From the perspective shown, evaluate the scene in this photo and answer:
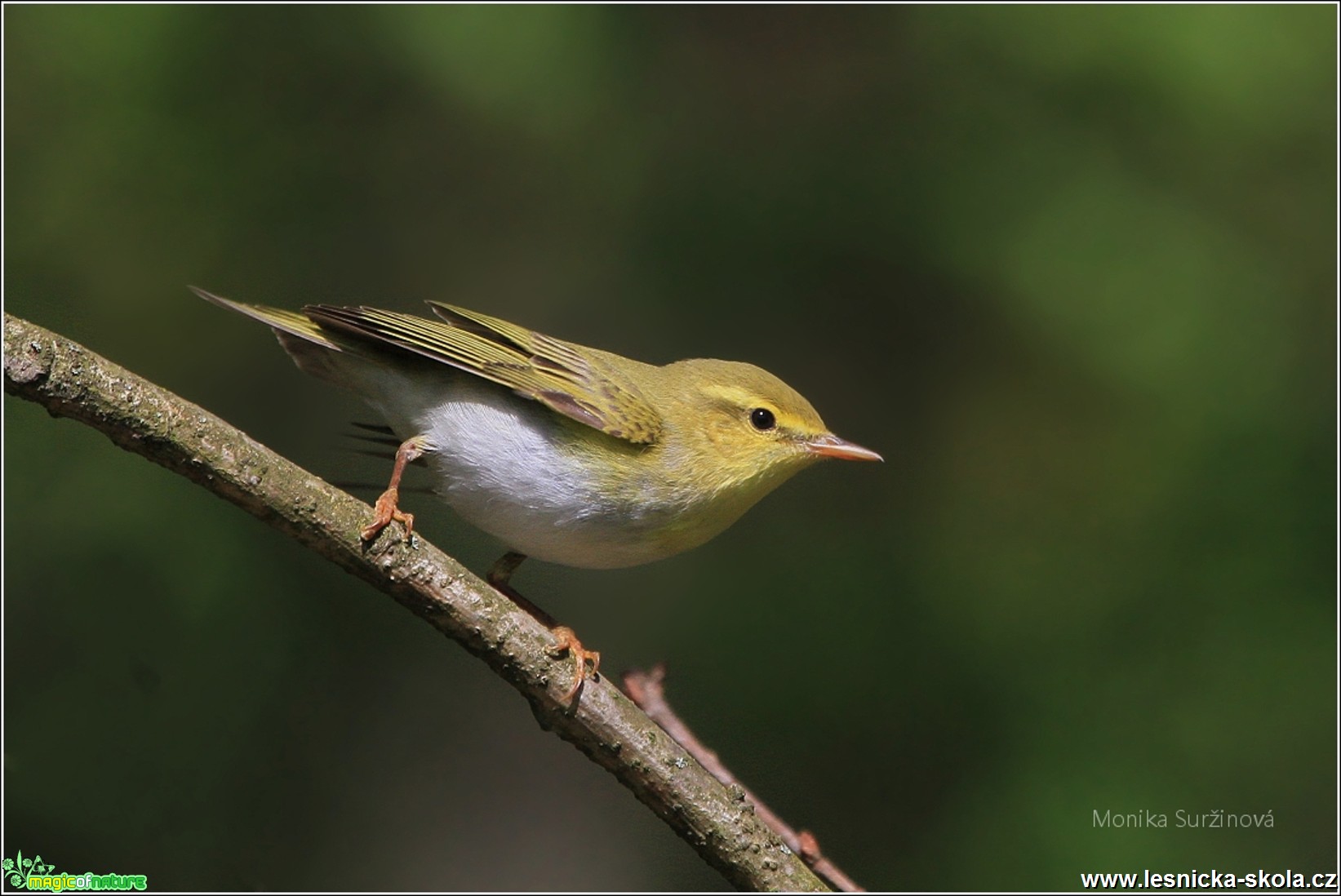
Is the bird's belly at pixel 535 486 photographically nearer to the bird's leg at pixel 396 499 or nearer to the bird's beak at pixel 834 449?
the bird's leg at pixel 396 499

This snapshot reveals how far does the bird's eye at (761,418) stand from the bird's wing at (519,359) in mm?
340

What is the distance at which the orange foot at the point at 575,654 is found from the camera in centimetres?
259

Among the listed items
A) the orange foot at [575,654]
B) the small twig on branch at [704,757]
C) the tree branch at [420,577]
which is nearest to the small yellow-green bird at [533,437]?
the orange foot at [575,654]

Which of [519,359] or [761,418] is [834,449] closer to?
[761,418]

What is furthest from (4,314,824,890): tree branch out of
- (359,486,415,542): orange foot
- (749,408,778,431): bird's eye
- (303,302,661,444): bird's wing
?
(749,408,778,431): bird's eye

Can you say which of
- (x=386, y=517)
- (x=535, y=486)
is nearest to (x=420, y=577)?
(x=386, y=517)

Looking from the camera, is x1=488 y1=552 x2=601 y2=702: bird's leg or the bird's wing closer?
x1=488 y1=552 x2=601 y2=702: bird's leg

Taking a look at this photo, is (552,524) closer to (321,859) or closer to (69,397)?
(69,397)

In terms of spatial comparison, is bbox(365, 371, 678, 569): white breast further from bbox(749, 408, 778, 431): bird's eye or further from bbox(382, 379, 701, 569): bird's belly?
bbox(749, 408, 778, 431): bird's eye

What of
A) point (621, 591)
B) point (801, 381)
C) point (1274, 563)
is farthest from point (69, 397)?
point (1274, 563)

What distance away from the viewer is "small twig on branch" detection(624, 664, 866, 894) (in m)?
2.33

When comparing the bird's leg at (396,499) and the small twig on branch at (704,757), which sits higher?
the bird's leg at (396,499)

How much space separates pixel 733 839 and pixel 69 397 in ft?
5.45

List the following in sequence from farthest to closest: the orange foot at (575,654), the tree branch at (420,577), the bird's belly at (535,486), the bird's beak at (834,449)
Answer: the bird's beak at (834,449)
the bird's belly at (535,486)
the orange foot at (575,654)
the tree branch at (420,577)
